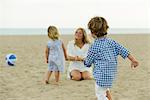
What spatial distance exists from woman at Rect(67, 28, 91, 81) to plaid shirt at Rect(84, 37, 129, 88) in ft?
13.0

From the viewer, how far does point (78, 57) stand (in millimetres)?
9891

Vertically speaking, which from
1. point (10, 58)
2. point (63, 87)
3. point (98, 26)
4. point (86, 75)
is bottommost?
point (63, 87)

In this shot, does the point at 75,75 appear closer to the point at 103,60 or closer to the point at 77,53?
the point at 77,53

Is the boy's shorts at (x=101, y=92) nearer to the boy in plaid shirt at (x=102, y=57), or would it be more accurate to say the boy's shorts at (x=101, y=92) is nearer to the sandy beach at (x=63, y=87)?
the boy in plaid shirt at (x=102, y=57)

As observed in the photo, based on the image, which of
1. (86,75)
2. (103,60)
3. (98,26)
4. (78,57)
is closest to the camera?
(98,26)

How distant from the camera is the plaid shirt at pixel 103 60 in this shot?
225 inches

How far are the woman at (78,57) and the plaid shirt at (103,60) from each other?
396cm

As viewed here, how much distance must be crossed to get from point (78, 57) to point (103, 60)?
4.18m

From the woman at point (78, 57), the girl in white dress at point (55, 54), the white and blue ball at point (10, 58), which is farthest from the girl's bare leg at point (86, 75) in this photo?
the white and blue ball at point (10, 58)

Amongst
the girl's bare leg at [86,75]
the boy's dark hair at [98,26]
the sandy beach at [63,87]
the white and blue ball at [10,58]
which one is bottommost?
the sandy beach at [63,87]

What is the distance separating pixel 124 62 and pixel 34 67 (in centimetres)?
306

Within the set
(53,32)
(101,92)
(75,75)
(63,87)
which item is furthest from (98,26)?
(75,75)

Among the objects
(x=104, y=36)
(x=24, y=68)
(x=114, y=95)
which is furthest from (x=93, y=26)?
(x=24, y=68)

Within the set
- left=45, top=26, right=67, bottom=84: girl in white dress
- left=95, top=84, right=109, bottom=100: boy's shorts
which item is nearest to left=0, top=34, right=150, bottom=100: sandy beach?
left=45, top=26, right=67, bottom=84: girl in white dress
